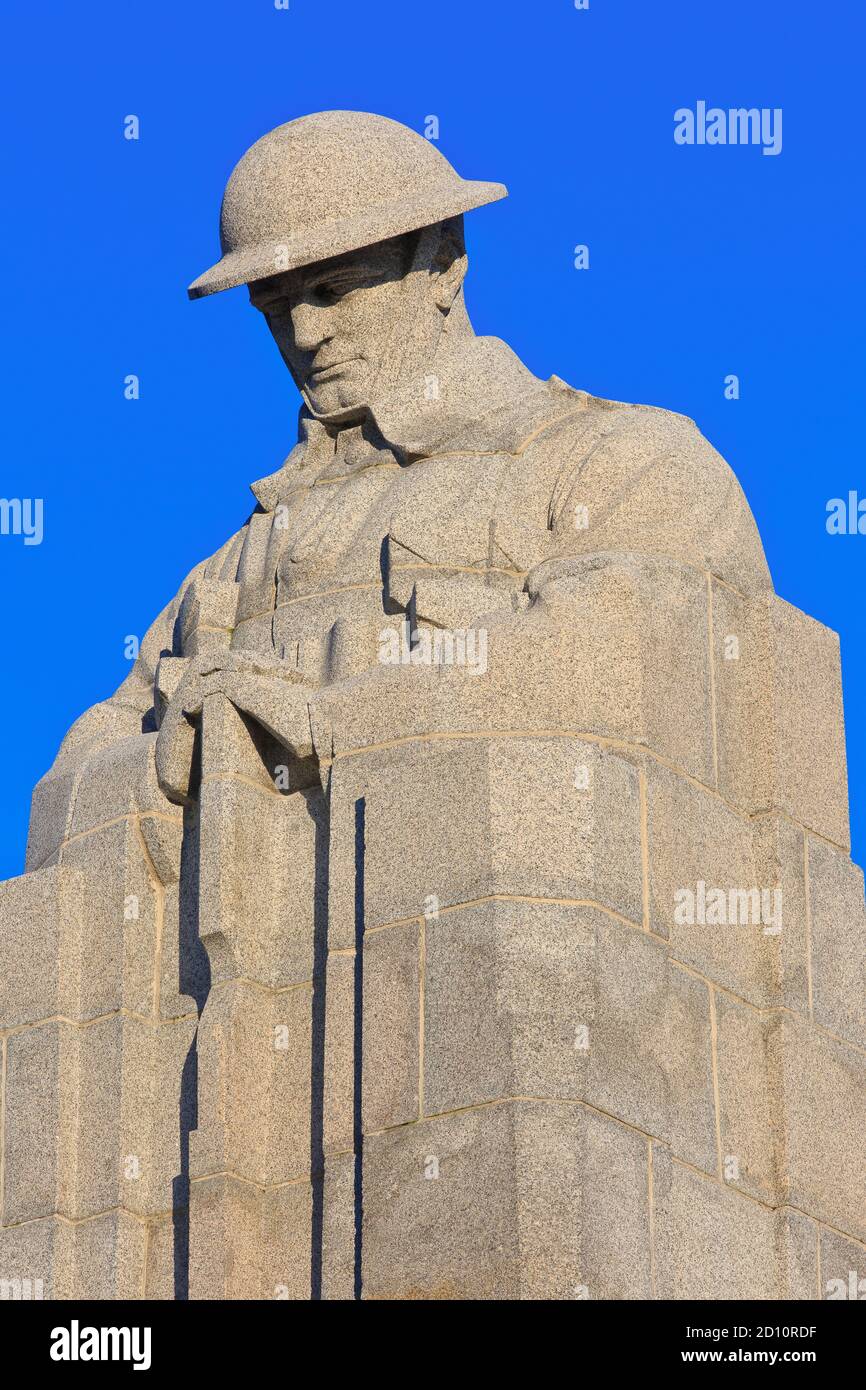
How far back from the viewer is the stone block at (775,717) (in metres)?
20.7

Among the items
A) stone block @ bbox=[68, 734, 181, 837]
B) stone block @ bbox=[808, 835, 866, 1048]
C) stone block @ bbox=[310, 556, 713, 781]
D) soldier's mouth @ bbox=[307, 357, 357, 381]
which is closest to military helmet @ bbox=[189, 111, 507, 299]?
soldier's mouth @ bbox=[307, 357, 357, 381]

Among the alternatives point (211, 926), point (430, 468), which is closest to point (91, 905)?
point (211, 926)

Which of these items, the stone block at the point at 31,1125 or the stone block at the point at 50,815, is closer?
the stone block at the point at 31,1125

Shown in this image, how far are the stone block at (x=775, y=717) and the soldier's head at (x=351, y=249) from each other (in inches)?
99.5

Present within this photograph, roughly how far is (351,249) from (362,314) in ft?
1.68

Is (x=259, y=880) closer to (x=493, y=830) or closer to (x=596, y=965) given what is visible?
(x=493, y=830)

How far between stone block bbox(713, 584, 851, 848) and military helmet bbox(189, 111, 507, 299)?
2.83 metres

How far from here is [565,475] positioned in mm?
21000

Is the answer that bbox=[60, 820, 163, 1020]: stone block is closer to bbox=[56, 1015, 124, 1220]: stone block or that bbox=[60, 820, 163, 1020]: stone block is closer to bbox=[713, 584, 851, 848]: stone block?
bbox=[56, 1015, 124, 1220]: stone block

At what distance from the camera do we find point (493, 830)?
19016 millimetres

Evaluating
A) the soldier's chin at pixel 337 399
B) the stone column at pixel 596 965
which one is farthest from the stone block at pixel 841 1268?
the soldier's chin at pixel 337 399

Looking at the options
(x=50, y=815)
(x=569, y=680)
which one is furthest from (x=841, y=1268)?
(x=50, y=815)

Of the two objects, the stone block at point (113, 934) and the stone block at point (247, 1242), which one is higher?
the stone block at point (113, 934)

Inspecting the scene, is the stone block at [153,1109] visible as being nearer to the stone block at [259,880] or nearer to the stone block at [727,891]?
the stone block at [259,880]
